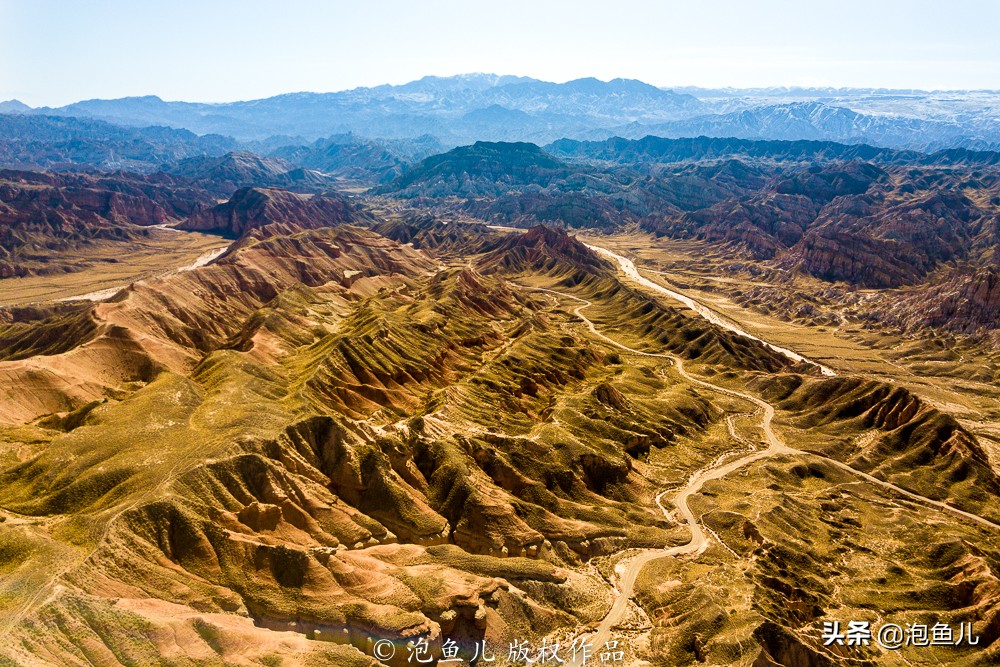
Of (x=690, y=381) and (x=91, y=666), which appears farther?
(x=690, y=381)

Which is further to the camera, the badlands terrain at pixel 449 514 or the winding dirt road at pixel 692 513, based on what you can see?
the winding dirt road at pixel 692 513

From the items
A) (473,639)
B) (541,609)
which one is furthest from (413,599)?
(541,609)

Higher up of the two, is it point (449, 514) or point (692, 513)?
point (449, 514)

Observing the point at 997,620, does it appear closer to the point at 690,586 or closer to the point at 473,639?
the point at 690,586

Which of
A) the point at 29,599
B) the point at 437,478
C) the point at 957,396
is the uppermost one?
the point at 29,599

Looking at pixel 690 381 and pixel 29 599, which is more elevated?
pixel 29 599

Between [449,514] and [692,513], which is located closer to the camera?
[449,514]

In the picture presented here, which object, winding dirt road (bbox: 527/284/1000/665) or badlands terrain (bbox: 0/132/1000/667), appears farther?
winding dirt road (bbox: 527/284/1000/665)

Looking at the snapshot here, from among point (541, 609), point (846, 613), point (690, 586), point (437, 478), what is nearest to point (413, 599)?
point (541, 609)

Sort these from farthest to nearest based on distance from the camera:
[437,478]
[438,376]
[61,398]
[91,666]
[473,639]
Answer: [438,376] < [61,398] < [437,478] < [473,639] < [91,666]

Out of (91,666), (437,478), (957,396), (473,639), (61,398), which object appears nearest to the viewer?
(91,666)

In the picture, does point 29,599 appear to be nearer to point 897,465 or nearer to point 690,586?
point 690,586
